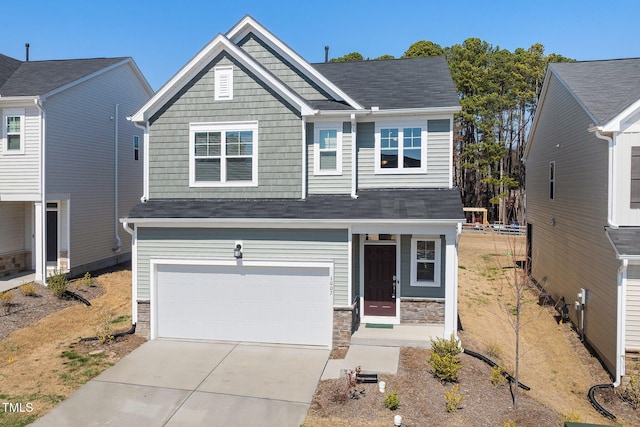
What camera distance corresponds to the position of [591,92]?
1301cm

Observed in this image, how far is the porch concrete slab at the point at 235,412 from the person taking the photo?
7754 millimetres

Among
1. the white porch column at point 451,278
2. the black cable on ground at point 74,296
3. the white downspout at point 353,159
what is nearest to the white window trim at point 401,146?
the white downspout at point 353,159

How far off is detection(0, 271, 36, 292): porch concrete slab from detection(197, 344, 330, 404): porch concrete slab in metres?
9.56

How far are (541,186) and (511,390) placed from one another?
41.2ft

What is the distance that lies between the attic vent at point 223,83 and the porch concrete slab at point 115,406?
741cm

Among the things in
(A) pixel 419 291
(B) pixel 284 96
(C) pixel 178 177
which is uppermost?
(B) pixel 284 96

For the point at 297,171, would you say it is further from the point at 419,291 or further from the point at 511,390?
the point at 511,390

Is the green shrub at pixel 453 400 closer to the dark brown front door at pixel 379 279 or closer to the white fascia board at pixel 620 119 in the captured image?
the dark brown front door at pixel 379 279

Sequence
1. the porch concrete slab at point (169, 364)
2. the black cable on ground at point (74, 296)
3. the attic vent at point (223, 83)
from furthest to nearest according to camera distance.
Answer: the black cable on ground at point (74, 296) < the attic vent at point (223, 83) < the porch concrete slab at point (169, 364)

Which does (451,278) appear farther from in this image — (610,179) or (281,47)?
(281,47)

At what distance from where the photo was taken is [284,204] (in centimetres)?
1185

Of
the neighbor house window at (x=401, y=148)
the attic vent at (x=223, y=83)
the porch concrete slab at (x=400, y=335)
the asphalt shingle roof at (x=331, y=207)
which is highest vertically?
the attic vent at (x=223, y=83)

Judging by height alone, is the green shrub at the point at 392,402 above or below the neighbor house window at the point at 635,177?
below

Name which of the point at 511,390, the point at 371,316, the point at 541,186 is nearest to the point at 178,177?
the point at 371,316
